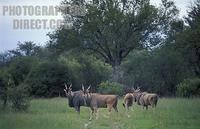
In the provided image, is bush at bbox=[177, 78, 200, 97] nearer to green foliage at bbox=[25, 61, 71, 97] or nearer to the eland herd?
green foliage at bbox=[25, 61, 71, 97]

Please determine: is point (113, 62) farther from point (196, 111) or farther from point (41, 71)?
point (196, 111)

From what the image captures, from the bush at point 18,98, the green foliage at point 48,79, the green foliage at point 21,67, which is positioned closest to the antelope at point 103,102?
the bush at point 18,98

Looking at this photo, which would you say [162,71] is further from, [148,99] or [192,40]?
[148,99]

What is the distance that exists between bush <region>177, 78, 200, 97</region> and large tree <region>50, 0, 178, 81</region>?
967 centimetres

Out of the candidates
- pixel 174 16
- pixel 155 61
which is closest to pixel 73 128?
pixel 155 61

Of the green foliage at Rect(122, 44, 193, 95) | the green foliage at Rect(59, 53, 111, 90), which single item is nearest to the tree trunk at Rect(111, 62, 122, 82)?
the green foliage at Rect(59, 53, 111, 90)

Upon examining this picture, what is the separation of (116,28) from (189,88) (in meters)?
11.0

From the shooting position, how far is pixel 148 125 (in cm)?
1669

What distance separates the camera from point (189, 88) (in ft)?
119

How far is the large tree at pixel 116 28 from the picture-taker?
148 ft

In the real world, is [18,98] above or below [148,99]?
above

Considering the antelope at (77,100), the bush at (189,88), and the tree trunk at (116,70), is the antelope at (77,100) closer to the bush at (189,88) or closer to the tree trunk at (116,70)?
the bush at (189,88)

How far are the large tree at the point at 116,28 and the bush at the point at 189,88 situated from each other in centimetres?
967

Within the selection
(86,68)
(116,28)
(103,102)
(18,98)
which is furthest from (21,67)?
(103,102)
